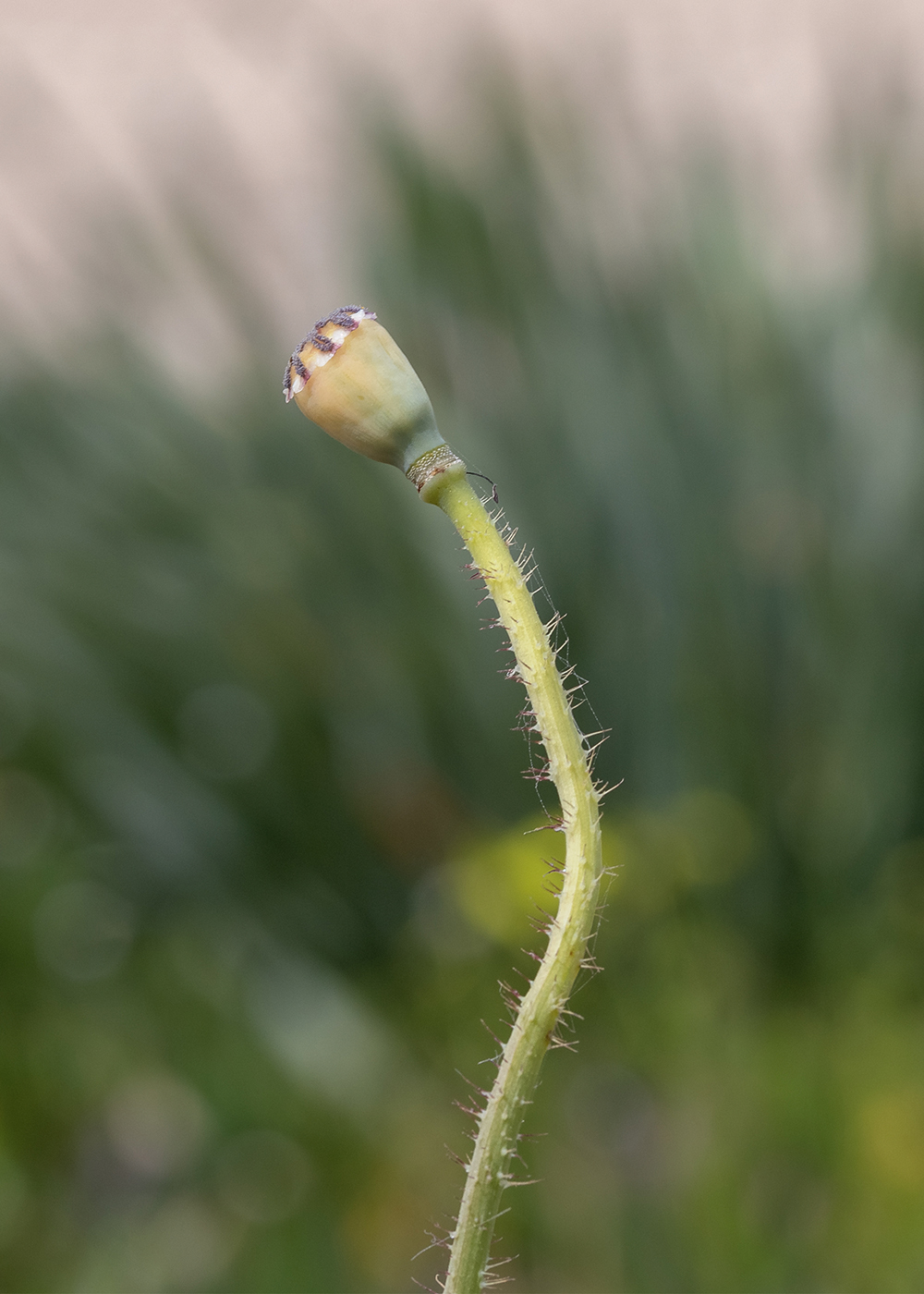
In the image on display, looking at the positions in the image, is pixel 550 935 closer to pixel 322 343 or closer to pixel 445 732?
pixel 322 343

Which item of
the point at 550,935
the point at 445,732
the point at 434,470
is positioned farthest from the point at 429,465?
the point at 445,732

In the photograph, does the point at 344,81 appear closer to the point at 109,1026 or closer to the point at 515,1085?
the point at 109,1026

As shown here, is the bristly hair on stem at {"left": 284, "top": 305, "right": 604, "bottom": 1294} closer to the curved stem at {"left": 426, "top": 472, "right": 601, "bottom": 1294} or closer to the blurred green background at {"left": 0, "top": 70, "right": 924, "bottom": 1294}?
the curved stem at {"left": 426, "top": 472, "right": 601, "bottom": 1294}

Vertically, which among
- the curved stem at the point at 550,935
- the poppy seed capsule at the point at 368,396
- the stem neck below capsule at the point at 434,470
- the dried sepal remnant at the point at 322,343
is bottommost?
the curved stem at the point at 550,935

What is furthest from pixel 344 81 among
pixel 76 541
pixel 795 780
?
pixel 795 780

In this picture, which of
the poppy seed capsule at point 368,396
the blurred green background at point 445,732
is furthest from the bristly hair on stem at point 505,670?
the blurred green background at point 445,732

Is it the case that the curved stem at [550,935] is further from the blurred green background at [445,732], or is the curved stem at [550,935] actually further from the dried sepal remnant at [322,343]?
the blurred green background at [445,732]

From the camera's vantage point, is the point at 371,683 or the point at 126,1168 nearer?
the point at 126,1168
